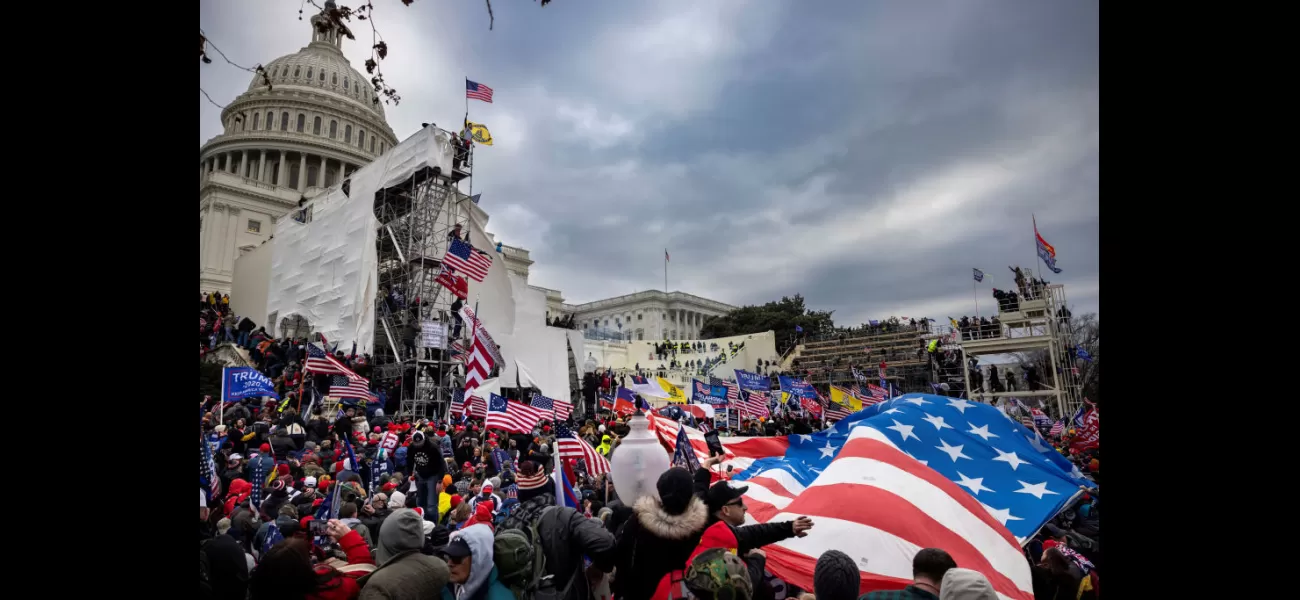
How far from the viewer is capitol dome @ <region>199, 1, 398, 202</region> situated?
5944 centimetres

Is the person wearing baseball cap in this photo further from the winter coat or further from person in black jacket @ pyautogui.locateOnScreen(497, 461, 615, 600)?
person in black jacket @ pyautogui.locateOnScreen(497, 461, 615, 600)

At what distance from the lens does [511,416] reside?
11719mm

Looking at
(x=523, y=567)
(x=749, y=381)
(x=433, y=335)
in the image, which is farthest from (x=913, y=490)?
(x=433, y=335)

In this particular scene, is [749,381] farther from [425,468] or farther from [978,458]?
[425,468]

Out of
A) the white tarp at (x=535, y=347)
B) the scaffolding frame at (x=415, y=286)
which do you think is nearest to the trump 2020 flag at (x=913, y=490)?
the scaffolding frame at (x=415, y=286)

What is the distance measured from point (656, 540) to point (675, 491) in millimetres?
273

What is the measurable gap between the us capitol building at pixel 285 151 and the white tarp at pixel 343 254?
20.4 meters

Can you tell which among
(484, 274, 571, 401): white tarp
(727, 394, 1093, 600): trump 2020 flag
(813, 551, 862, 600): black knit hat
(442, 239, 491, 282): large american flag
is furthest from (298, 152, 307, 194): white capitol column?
(813, 551, 862, 600): black knit hat

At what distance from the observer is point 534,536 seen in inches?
137
